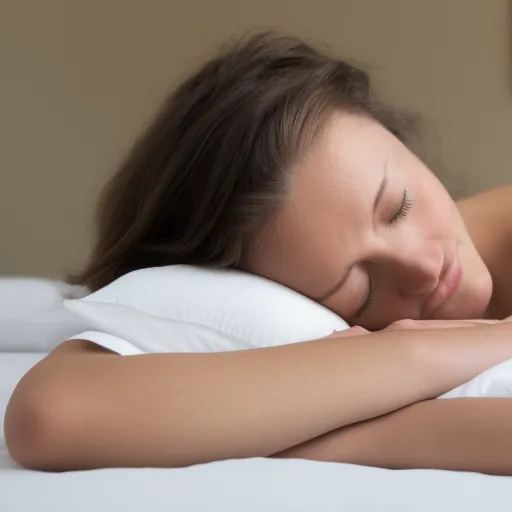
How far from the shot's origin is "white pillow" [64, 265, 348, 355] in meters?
0.85

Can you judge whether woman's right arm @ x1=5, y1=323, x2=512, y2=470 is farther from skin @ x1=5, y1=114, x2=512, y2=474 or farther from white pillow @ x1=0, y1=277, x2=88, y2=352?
white pillow @ x1=0, y1=277, x2=88, y2=352

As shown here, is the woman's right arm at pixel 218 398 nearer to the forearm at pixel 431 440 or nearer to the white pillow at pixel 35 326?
the forearm at pixel 431 440

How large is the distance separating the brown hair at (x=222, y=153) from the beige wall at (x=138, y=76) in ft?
3.49

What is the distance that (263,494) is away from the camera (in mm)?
504

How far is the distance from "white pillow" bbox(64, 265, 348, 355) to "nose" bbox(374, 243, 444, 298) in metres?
0.09

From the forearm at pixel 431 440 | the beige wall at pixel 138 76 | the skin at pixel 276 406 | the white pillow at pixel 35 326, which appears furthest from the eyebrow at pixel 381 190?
the beige wall at pixel 138 76

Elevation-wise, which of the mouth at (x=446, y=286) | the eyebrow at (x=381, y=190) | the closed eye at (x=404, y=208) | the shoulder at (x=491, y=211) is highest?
the eyebrow at (x=381, y=190)

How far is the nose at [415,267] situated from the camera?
0.98 m

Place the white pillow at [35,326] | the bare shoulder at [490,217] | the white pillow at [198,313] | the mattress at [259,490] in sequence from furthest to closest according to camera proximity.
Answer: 1. the white pillow at [35,326]
2. the bare shoulder at [490,217]
3. the white pillow at [198,313]
4. the mattress at [259,490]

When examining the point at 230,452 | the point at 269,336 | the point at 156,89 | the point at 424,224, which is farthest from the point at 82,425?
the point at 156,89

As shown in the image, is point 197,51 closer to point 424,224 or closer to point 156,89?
point 156,89

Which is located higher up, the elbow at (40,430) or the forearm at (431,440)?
the forearm at (431,440)

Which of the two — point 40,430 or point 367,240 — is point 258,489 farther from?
point 367,240

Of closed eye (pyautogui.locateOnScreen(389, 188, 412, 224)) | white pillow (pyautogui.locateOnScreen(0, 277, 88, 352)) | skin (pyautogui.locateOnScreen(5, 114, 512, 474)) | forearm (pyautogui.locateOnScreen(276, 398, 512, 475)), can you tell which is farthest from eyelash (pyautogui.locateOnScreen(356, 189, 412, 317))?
white pillow (pyautogui.locateOnScreen(0, 277, 88, 352))
